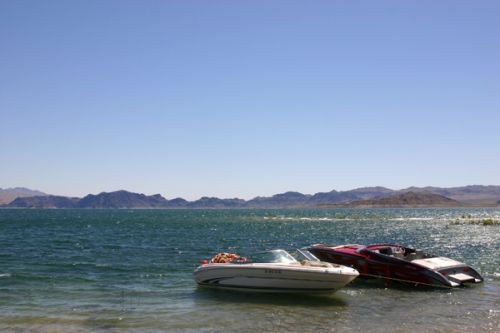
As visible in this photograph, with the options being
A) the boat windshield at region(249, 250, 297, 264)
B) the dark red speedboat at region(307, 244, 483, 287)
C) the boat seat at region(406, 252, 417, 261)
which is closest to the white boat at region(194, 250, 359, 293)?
the boat windshield at region(249, 250, 297, 264)

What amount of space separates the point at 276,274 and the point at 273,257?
3.80 feet

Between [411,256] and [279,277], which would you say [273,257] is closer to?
[279,277]

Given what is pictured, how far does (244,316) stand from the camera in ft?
49.6

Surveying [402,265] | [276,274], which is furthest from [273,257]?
[402,265]

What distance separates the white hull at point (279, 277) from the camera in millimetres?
17531

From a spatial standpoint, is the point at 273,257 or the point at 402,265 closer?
the point at 273,257

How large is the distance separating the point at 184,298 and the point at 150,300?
130 centimetres

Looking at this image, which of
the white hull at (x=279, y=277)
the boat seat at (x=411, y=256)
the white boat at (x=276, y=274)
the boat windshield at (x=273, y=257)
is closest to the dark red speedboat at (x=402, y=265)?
the boat seat at (x=411, y=256)

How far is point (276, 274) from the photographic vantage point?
59.2 ft

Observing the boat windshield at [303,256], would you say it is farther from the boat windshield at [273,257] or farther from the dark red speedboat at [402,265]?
the dark red speedboat at [402,265]

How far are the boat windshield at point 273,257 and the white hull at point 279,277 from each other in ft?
1.55

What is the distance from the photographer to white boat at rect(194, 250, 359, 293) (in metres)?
17.6

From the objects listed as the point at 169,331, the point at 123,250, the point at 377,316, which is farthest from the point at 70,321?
the point at 123,250

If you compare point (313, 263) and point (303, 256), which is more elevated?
point (303, 256)
